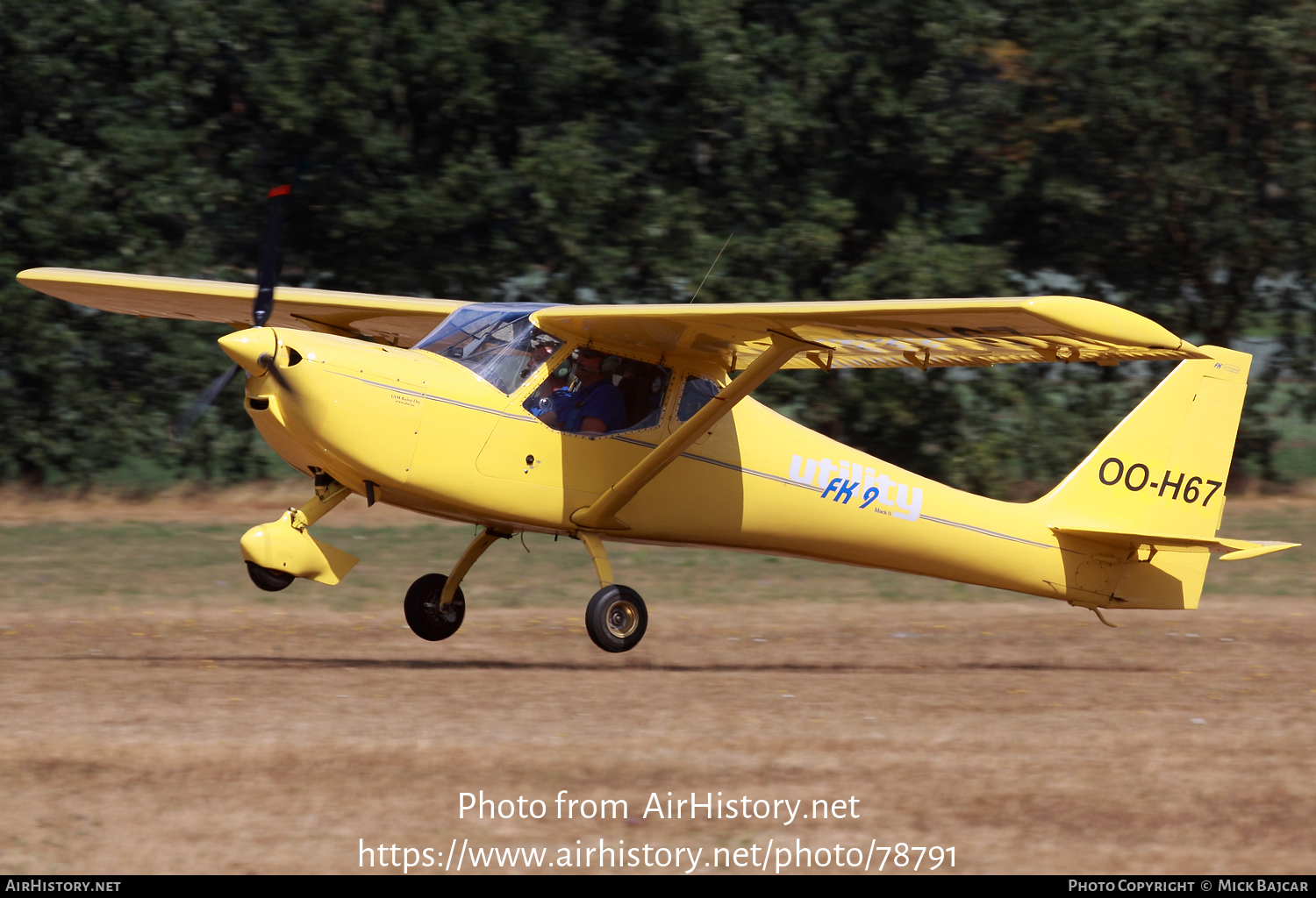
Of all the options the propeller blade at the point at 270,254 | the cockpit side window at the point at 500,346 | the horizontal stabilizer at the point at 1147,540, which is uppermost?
the propeller blade at the point at 270,254

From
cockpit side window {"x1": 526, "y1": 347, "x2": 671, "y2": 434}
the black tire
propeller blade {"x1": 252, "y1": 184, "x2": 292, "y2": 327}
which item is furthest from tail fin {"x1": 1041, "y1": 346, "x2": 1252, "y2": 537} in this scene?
propeller blade {"x1": 252, "y1": 184, "x2": 292, "y2": 327}

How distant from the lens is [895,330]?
9.68 m

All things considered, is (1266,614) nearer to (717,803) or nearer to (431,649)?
(431,649)

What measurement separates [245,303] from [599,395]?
367 cm

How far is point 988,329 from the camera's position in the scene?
29.7 feet

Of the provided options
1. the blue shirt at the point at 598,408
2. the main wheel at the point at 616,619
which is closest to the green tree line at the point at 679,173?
the blue shirt at the point at 598,408

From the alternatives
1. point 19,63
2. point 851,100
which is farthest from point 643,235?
point 19,63

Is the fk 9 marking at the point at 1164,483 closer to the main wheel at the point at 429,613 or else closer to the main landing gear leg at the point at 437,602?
the main landing gear leg at the point at 437,602

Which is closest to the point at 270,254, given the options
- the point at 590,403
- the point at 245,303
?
the point at 590,403

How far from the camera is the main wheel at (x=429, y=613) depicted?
450 inches

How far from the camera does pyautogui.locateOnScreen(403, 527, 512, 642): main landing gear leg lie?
11.4m

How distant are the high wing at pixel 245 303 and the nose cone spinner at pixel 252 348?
273 cm

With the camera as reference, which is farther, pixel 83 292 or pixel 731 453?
pixel 83 292

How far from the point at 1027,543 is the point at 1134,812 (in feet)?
17.0
